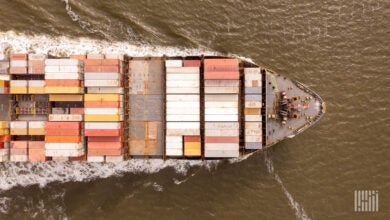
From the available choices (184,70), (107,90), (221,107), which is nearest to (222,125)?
(221,107)

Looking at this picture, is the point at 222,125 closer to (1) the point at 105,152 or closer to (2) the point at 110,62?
(1) the point at 105,152

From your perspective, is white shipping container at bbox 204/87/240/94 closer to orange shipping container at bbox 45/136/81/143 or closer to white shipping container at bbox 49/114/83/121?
white shipping container at bbox 49/114/83/121

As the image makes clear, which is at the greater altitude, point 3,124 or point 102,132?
point 3,124

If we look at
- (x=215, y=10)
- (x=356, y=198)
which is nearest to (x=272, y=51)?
(x=215, y=10)

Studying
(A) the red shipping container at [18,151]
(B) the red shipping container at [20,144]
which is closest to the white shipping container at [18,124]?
(B) the red shipping container at [20,144]

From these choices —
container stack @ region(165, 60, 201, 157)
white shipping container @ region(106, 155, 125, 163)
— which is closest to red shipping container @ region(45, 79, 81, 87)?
white shipping container @ region(106, 155, 125, 163)

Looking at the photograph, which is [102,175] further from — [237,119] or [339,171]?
[339,171]
